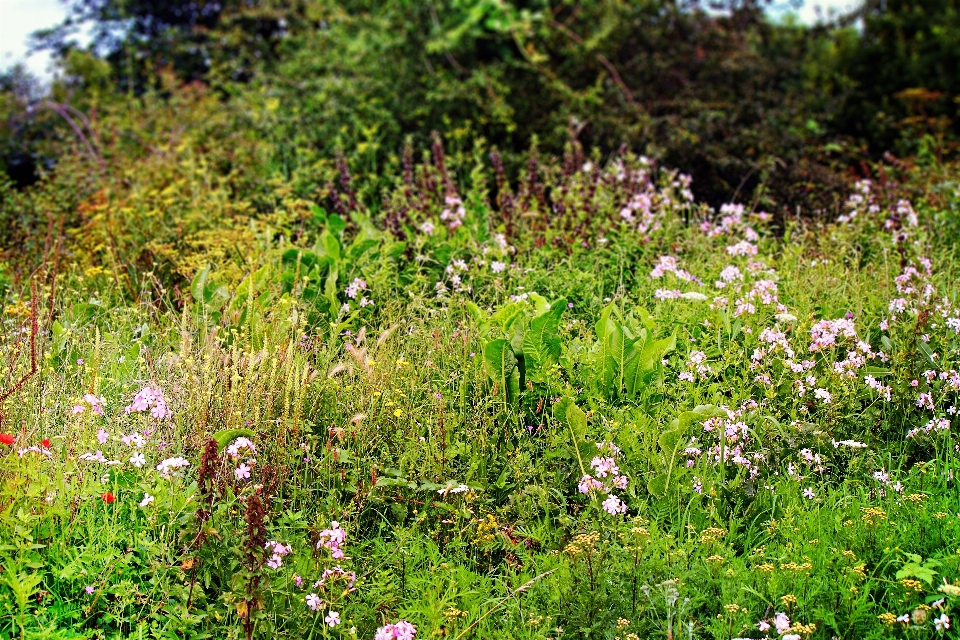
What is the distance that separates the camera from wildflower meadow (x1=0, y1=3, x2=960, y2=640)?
286 cm

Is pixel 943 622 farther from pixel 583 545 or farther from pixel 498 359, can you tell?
pixel 498 359

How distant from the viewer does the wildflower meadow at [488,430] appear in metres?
2.86

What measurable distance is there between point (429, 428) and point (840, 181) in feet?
15.8

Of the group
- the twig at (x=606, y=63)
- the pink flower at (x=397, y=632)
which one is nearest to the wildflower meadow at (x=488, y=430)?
the pink flower at (x=397, y=632)

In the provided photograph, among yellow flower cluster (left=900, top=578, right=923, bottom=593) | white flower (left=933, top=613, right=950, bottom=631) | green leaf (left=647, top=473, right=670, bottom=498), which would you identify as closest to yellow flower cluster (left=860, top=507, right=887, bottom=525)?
yellow flower cluster (left=900, top=578, right=923, bottom=593)

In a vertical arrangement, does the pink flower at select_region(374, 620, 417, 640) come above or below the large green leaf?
below

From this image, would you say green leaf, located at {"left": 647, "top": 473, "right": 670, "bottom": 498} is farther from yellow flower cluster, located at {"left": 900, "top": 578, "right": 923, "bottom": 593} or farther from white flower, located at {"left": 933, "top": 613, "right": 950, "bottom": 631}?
white flower, located at {"left": 933, "top": 613, "right": 950, "bottom": 631}

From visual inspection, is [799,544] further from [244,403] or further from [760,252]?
[760,252]

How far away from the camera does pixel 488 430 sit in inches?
152

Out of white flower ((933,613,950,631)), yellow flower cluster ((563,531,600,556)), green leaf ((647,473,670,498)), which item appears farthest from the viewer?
green leaf ((647,473,670,498))

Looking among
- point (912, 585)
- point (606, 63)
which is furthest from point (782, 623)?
point (606, 63)

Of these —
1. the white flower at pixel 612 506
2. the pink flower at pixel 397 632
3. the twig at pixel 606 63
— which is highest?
the twig at pixel 606 63

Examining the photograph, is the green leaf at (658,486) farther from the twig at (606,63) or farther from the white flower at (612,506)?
the twig at (606,63)

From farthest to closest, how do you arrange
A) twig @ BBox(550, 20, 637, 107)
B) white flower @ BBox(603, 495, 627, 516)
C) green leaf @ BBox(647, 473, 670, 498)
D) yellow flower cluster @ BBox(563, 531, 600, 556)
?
twig @ BBox(550, 20, 637, 107) < green leaf @ BBox(647, 473, 670, 498) < white flower @ BBox(603, 495, 627, 516) < yellow flower cluster @ BBox(563, 531, 600, 556)
